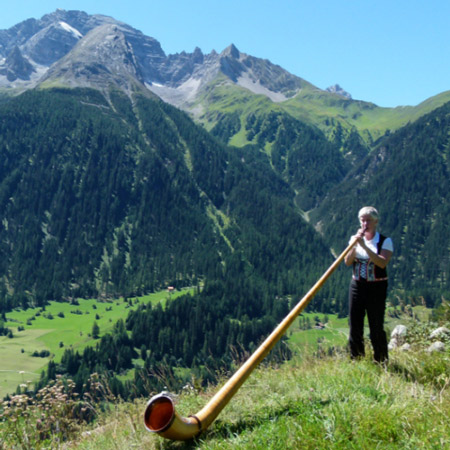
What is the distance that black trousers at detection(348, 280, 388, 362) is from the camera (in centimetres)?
656

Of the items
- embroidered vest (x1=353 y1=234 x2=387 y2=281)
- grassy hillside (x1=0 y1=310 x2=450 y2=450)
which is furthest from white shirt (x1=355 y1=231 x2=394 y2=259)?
grassy hillside (x1=0 y1=310 x2=450 y2=450)

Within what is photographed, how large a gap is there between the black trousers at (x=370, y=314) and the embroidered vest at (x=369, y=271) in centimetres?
8

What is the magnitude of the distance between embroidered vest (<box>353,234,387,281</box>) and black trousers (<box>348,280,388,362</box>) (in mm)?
80

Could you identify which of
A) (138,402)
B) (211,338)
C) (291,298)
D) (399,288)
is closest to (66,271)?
(211,338)

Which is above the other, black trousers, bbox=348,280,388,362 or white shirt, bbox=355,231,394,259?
white shirt, bbox=355,231,394,259

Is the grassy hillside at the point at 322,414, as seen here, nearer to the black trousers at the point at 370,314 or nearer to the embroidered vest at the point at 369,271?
the black trousers at the point at 370,314

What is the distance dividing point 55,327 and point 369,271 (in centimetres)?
16183

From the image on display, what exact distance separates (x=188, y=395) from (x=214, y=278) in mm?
181256

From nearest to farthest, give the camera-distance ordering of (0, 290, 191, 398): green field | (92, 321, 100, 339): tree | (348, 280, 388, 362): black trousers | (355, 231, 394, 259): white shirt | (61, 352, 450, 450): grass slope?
(61, 352, 450, 450): grass slope < (348, 280, 388, 362): black trousers < (355, 231, 394, 259): white shirt < (0, 290, 191, 398): green field < (92, 321, 100, 339): tree

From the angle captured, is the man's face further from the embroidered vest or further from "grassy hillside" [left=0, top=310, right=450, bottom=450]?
"grassy hillside" [left=0, top=310, right=450, bottom=450]

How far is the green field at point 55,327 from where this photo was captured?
11988 centimetres

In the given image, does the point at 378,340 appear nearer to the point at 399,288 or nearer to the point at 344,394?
the point at 344,394

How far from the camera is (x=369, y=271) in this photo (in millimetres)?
6656

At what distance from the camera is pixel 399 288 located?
18238 centimetres
